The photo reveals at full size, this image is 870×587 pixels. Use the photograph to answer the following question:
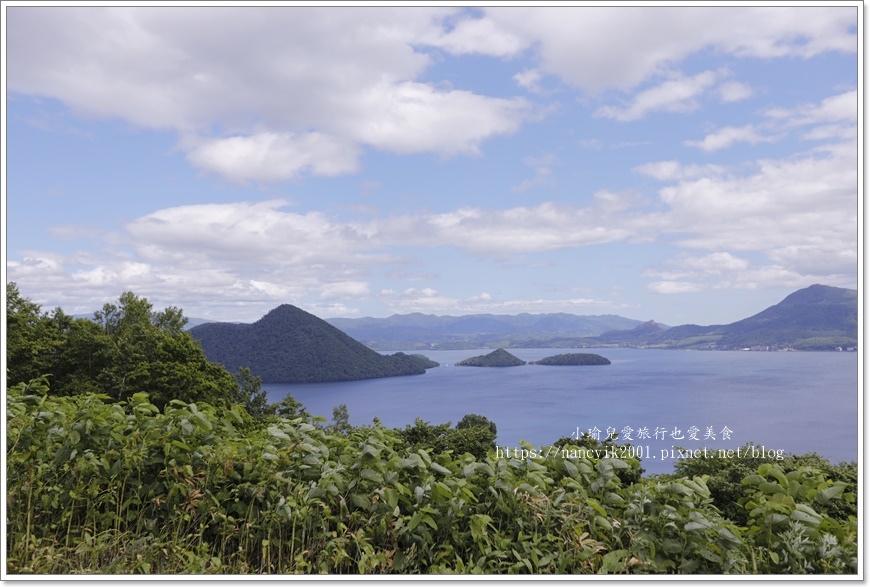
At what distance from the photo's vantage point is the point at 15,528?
2.05m

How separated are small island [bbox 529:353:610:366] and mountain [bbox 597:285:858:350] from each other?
13.7 ft

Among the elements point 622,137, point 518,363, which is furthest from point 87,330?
point 518,363

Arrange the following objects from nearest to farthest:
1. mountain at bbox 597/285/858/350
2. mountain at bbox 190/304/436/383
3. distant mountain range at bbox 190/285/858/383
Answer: mountain at bbox 190/304/436/383 → distant mountain range at bbox 190/285/858/383 → mountain at bbox 597/285/858/350

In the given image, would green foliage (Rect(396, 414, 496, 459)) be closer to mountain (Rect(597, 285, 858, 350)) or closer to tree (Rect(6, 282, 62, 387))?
tree (Rect(6, 282, 62, 387))

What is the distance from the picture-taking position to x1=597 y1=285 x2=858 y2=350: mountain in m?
34.8

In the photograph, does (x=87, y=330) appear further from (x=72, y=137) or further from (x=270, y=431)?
(x=270, y=431)

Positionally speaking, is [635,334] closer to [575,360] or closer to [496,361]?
[575,360]

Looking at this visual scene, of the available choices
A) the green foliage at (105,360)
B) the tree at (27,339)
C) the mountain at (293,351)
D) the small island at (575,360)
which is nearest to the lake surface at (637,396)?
the small island at (575,360)

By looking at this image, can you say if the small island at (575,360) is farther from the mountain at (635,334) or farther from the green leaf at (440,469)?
the green leaf at (440,469)

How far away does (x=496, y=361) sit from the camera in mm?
50062

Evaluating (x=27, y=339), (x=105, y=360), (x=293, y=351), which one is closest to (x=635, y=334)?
(x=293, y=351)

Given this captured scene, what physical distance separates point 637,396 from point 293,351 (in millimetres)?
22545

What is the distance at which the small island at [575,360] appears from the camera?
155 feet

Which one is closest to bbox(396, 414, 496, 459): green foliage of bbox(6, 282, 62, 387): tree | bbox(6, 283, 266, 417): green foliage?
bbox(6, 283, 266, 417): green foliage
